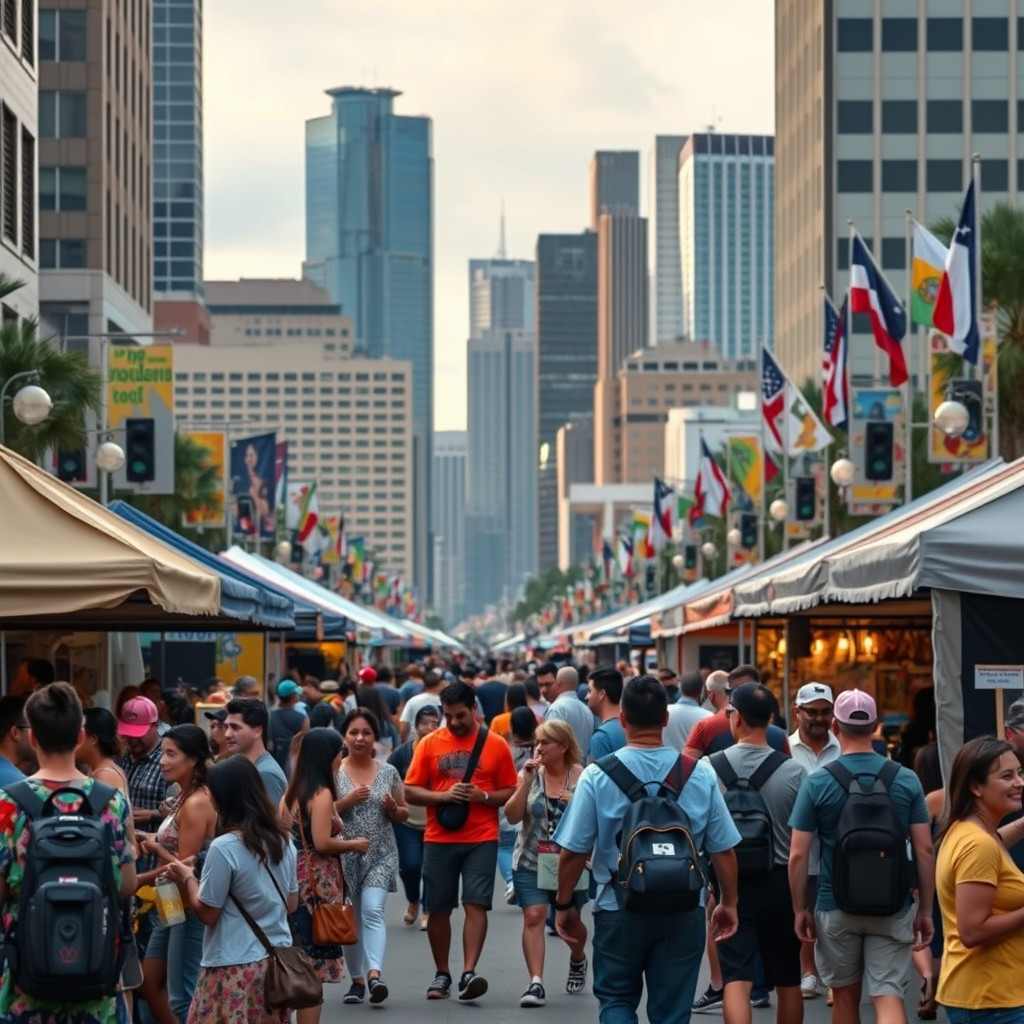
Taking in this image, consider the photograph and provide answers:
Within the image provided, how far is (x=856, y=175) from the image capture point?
309 feet

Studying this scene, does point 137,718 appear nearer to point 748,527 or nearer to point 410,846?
point 410,846

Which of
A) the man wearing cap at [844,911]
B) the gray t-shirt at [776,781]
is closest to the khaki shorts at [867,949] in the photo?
the man wearing cap at [844,911]

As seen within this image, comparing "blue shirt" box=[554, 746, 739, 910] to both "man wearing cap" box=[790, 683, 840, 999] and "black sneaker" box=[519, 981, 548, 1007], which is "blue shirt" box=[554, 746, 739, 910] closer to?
"man wearing cap" box=[790, 683, 840, 999]

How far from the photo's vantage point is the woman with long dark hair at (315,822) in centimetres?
1111

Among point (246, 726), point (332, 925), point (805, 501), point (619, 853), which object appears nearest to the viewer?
point (619, 853)

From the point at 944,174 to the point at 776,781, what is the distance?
86.9m

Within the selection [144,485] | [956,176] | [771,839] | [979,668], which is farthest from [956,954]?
[956,176]

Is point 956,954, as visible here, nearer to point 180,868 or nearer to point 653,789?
point 653,789

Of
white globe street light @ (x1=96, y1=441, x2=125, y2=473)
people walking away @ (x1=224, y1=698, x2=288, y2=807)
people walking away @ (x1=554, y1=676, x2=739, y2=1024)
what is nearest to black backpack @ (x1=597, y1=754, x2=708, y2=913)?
people walking away @ (x1=554, y1=676, x2=739, y2=1024)

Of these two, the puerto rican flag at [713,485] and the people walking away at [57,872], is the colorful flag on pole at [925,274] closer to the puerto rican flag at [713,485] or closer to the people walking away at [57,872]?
the people walking away at [57,872]

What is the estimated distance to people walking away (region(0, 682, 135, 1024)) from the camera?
6.77 metres

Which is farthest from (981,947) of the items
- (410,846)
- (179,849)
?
(410,846)

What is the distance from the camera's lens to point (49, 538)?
437 inches

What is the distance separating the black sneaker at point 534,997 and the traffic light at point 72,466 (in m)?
20.1
